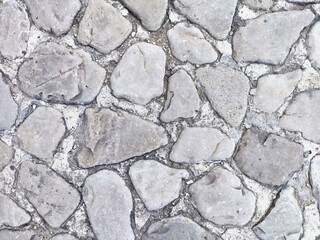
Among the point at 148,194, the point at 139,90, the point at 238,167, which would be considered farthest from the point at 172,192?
the point at 139,90

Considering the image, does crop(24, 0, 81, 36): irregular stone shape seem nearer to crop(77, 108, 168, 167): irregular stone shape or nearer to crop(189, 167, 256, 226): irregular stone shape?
crop(77, 108, 168, 167): irregular stone shape

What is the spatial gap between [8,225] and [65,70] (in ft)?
1.59

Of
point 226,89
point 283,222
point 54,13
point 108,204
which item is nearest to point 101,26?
point 54,13

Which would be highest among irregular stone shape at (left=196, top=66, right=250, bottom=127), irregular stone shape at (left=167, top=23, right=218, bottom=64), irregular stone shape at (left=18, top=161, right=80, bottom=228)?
irregular stone shape at (left=167, top=23, right=218, bottom=64)

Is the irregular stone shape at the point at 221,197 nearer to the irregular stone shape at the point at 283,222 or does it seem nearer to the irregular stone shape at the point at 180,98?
the irregular stone shape at the point at 283,222

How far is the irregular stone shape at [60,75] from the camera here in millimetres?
1285

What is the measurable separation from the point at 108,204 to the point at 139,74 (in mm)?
390

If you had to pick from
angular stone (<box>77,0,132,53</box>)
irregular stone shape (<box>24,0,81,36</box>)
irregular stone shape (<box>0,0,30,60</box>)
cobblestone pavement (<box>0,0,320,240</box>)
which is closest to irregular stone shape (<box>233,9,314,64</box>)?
cobblestone pavement (<box>0,0,320,240</box>)

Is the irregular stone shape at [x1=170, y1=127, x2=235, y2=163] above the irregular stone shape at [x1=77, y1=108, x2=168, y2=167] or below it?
above

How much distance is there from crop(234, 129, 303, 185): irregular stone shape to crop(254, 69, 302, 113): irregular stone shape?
8 centimetres

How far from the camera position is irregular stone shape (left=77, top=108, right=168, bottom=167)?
4.23 feet

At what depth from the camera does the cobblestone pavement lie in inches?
50.8

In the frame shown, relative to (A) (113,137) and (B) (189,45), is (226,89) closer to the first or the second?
(B) (189,45)

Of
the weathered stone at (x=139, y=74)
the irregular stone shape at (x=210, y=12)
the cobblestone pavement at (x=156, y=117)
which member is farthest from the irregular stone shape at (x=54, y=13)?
A: the irregular stone shape at (x=210, y=12)
